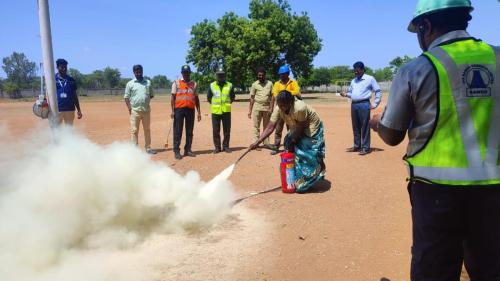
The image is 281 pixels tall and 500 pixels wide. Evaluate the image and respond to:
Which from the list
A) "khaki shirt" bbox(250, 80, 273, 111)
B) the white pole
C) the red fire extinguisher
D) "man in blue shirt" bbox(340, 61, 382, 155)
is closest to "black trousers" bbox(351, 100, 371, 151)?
"man in blue shirt" bbox(340, 61, 382, 155)

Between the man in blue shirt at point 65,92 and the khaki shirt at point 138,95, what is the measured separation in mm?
1249

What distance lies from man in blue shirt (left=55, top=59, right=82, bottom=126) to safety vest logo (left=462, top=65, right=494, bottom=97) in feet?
25.8

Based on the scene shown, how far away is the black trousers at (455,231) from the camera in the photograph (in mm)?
2064

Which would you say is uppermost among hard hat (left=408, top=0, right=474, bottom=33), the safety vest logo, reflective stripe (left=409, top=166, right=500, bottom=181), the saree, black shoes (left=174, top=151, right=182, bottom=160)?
hard hat (left=408, top=0, right=474, bottom=33)

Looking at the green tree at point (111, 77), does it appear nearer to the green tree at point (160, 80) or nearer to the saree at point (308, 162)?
the green tree at point (160, 80)

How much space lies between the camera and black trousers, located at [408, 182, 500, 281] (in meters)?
2.06

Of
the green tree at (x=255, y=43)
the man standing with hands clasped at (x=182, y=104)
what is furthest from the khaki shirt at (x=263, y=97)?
the green tree at (x=255, y=43)

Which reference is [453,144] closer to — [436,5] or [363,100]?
[436,5]

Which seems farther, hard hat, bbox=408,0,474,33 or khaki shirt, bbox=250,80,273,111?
khaki shirt, bbox=250,80,273,111

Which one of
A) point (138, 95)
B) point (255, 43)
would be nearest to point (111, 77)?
point (255, 43)

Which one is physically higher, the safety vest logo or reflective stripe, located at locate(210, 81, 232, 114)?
the safety vest logo

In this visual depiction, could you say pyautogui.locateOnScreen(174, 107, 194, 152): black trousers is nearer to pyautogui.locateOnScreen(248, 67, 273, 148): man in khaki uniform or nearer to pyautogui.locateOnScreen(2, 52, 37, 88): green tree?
pyautogui.locateOnScreen(248, 67, 273, 148): man in khaki uniform

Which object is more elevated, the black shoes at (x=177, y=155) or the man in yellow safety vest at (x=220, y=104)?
the man in yellow safety vest at (x=220, y=104)

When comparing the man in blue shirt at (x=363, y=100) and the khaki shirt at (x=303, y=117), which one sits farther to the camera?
the man in blue shirt at (x=363, y=100)
